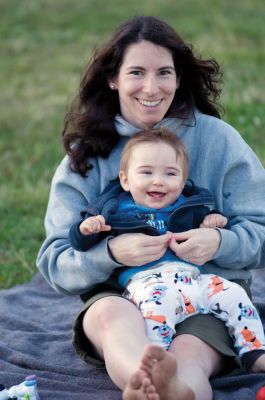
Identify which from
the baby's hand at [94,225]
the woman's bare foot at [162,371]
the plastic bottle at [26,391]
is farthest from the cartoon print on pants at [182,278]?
the plastic bottle at [26,391]

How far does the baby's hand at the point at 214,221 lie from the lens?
12.3 ft

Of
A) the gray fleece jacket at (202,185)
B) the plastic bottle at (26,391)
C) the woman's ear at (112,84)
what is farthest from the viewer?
the woman's ear at (112,84)

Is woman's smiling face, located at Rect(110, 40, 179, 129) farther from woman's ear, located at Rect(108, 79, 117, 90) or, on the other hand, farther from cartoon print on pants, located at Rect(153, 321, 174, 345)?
cartoon print on pants, located at Rect(153, 321, 174, 345)

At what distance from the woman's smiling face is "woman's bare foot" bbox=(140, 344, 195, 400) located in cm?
124

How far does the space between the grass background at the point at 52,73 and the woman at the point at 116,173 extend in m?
0.38

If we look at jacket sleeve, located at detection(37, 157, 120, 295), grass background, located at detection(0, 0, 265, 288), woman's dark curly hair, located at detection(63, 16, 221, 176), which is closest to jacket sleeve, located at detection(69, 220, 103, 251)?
jacket sleeve, located at detection(37, 157, 120, 295)

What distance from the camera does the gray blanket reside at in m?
3.54

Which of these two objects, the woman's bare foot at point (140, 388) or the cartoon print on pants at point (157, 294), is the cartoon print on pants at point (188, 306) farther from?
the woman's bare foot at point (140, 388)

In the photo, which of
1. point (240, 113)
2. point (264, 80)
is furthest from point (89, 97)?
point (264, 80)

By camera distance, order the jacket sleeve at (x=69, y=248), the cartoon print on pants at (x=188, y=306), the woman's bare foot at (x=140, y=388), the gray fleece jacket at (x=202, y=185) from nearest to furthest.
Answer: the woman's bare foot at (x=140, y=388) → the cartoon print on pants at (x=188, y=306) → the jacket sleeve at (x=69, y=248) → the gray fleece jacket at (x=202, y=185)

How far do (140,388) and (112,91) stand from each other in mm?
1564

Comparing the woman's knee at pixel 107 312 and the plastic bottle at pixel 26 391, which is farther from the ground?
the woman's knee at pixel 107 312

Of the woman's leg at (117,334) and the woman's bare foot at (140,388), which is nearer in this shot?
the woman's bare foot at (140,388)

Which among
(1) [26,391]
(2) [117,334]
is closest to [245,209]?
(2) [117,334]
